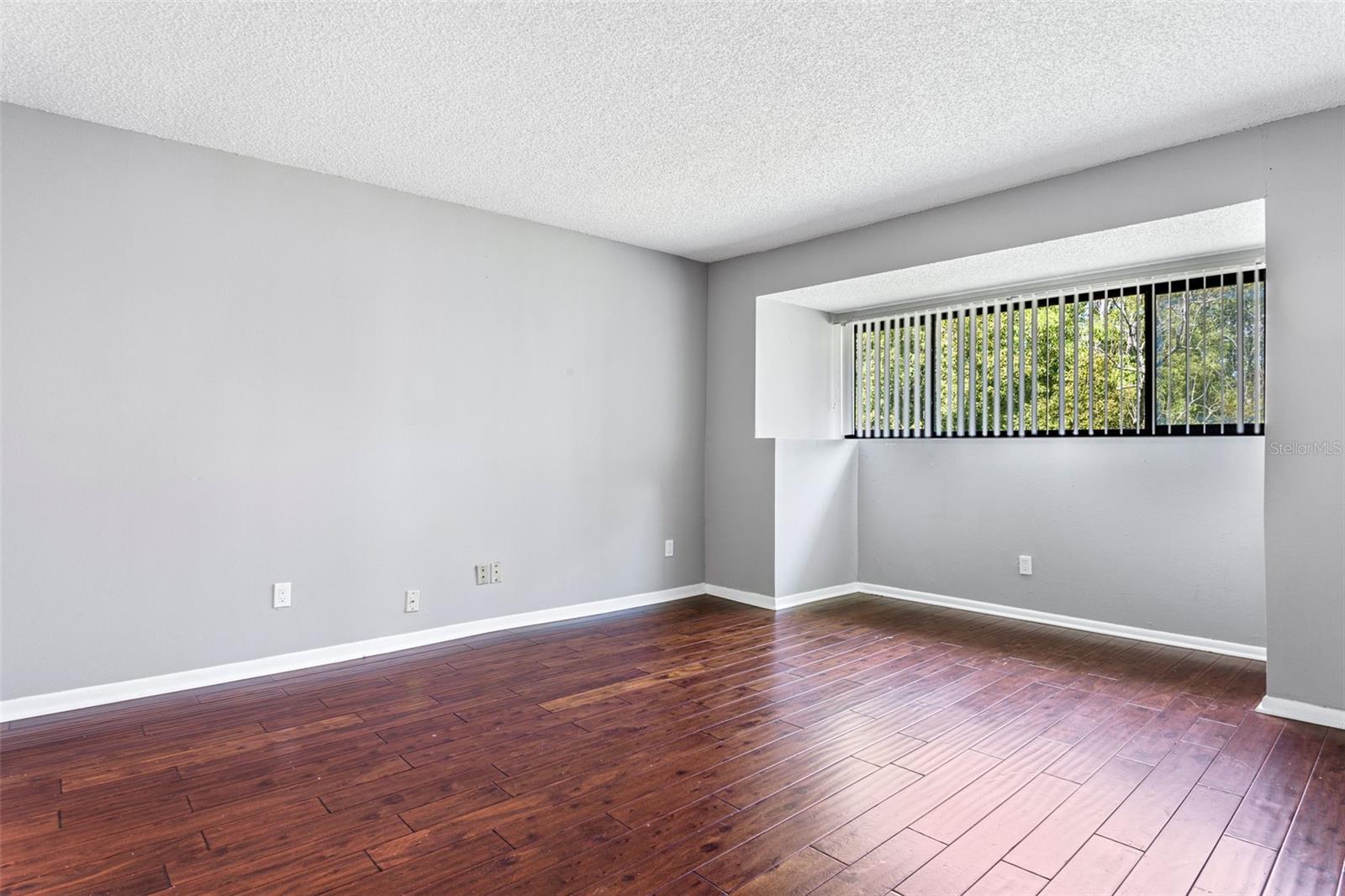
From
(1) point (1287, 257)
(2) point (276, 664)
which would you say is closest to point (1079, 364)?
(1) point (1287, 257)

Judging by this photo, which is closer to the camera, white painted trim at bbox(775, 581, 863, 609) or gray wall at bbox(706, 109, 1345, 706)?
gray wall at bbox(706, 109, 1345, 706)

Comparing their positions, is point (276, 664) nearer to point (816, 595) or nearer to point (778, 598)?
point (778, 598)

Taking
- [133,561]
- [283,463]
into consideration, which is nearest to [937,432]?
[283,463]

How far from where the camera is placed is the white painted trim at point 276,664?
2986 millimetres

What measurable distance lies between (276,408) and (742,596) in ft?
10.8

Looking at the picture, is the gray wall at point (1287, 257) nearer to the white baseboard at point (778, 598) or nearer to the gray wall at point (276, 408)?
the white baseboard at point (778, 598)

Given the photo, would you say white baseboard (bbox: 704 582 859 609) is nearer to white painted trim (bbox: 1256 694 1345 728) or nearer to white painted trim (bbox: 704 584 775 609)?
white painted trim (bbox: 704 584 775 609)

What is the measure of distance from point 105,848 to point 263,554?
1739 millimetres

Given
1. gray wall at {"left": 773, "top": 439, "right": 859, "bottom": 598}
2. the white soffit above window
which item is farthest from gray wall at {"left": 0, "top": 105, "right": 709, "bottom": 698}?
the white soffit above window

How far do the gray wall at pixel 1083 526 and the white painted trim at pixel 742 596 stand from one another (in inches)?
42.2

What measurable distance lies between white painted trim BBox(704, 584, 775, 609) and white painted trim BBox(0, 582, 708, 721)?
0.73 metres

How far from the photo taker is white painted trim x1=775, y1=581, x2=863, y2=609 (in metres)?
5.14
